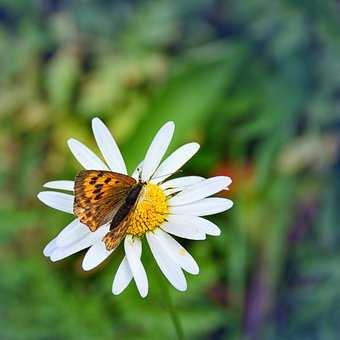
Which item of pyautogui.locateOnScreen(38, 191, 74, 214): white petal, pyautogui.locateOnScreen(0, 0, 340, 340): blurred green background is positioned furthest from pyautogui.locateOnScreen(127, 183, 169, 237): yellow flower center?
pyautogui.locateOnScreen(0, 0, 340, 340): blurred green background

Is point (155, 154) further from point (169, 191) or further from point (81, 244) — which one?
point (81, 244)

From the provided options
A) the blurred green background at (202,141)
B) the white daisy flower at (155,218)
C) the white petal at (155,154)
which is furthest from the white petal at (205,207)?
the blurred green background at (202,141)

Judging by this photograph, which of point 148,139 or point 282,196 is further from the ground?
point 148,139

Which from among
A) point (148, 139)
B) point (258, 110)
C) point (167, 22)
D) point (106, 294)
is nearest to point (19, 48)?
point (167, 22)

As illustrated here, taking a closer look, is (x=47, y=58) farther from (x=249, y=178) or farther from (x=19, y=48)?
(x=249, y=178)

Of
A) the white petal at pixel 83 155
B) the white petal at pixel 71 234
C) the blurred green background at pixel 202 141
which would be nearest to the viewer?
the white petal at pixel 71 234

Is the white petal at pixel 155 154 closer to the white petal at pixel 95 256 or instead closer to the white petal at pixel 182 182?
the white petal at pixel 182 182
